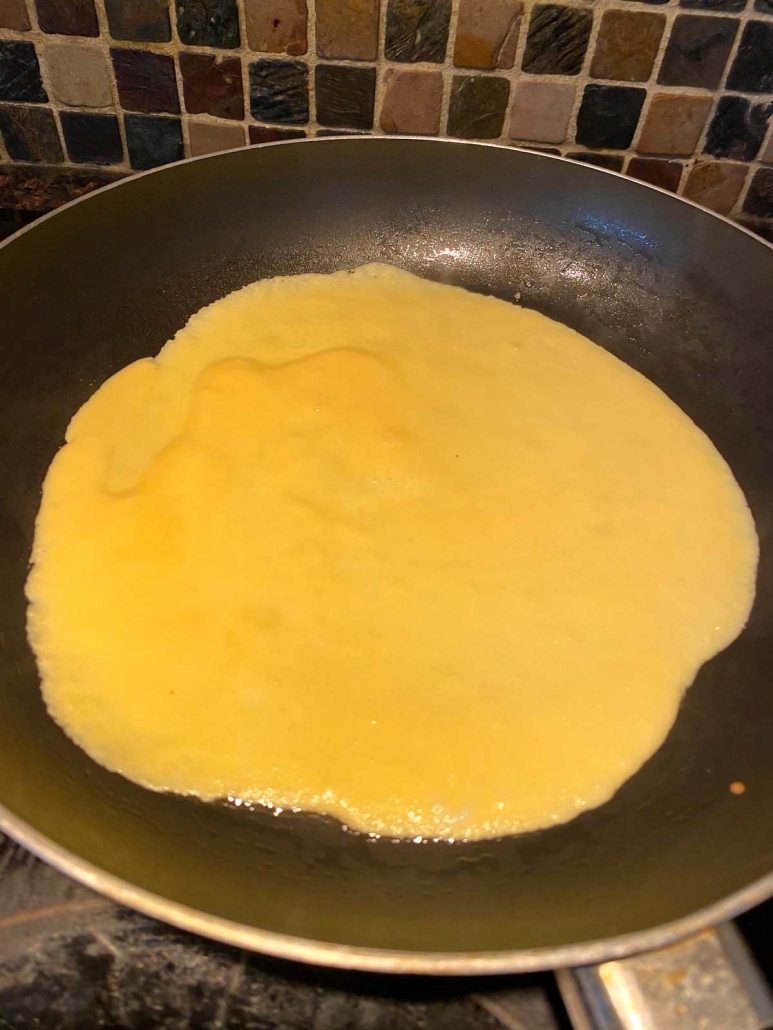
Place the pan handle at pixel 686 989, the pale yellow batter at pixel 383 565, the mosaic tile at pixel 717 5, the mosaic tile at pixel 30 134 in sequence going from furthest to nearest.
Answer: the mosaic tile at pixel 30 134 → the mosaic tile at pixel 717 5 → the pale yellow batter at pixel 383 565 → the pan handle at pixel 686 989

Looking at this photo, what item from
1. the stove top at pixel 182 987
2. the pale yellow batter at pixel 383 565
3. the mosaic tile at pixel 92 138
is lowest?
the stove top at pixel 182 987

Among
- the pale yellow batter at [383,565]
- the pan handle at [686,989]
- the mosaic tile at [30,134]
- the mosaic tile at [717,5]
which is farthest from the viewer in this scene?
the mosaic tile at [30,134]

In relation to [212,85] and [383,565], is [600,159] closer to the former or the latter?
[212,85]

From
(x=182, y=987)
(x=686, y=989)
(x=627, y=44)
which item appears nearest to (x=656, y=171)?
(x=627, y=44)

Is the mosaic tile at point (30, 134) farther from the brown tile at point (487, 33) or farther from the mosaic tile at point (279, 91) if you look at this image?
the brown tile at point (487, 33)

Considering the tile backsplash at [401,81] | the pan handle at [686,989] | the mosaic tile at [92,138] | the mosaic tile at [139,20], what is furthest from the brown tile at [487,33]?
the pan handle at [686,989]

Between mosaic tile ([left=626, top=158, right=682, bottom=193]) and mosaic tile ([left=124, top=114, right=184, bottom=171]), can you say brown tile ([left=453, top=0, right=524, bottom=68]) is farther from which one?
mosaic tile ([left=124, top=114, right=184, bottom=171])
